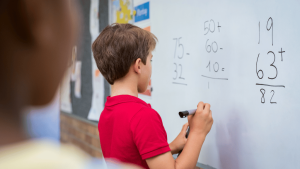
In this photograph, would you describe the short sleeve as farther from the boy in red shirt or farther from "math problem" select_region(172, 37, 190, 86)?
"math problem" select_region(172, 37, 190, 86)

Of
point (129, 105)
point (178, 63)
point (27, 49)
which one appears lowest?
point (129, 105)

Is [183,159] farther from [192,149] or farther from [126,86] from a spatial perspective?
[126,86]

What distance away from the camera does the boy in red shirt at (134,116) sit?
408 millimetres

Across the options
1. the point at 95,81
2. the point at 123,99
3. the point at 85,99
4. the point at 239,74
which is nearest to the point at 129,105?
the point at 123,99

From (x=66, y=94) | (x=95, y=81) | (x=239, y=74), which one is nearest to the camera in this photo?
(x=239, y=74)

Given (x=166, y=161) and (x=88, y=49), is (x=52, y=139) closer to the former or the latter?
(x=88, y=49)

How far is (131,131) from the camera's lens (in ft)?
1.40

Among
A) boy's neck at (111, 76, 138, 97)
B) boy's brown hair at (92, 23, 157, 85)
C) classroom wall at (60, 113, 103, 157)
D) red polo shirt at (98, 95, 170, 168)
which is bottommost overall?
classroom wall at (60, 113, 103, 157)

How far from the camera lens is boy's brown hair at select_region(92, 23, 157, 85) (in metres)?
0.48

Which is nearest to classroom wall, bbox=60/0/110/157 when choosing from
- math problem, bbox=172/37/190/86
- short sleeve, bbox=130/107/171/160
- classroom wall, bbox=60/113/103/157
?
classroom wall, bbox=60/113/103/157

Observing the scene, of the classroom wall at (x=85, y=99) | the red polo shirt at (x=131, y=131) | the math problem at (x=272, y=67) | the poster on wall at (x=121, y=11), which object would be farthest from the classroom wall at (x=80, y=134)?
the math problem at (x=272, y=67)

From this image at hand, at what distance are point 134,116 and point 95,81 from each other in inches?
36.9

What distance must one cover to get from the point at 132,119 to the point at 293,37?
1.20 feet

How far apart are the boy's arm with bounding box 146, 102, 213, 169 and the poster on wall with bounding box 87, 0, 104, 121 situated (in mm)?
844
